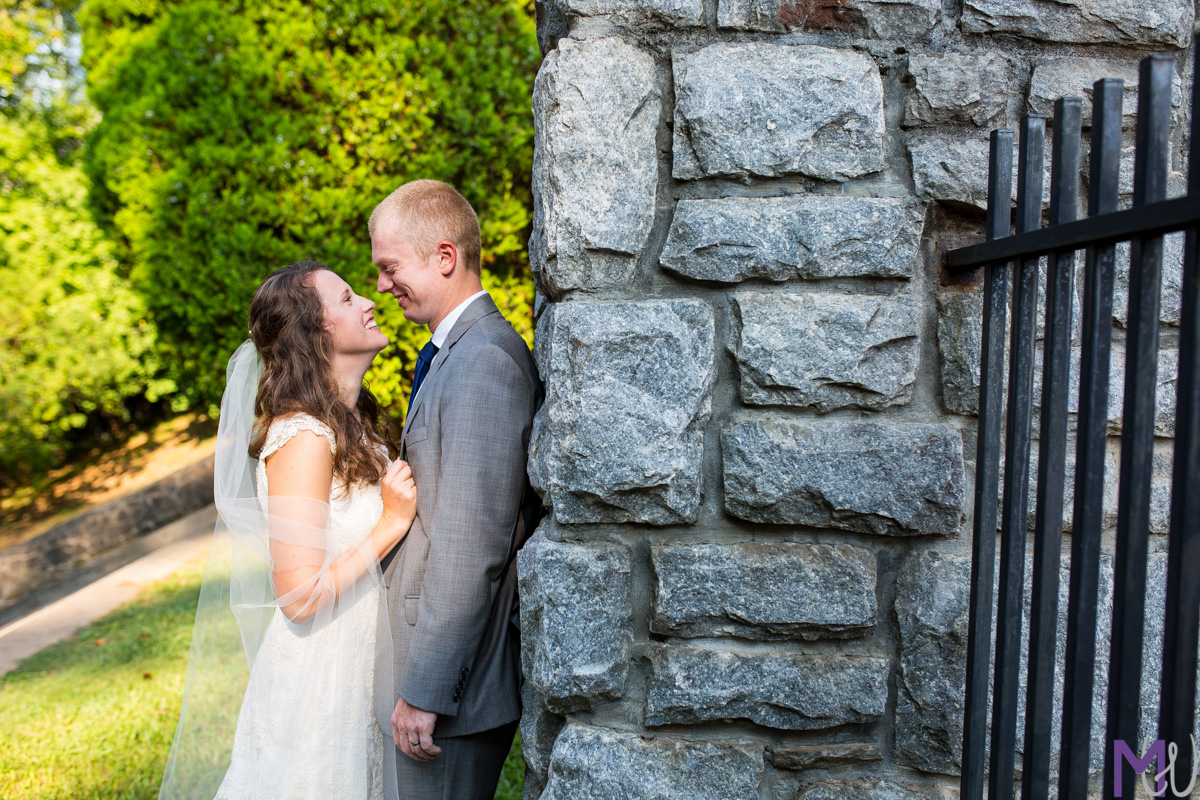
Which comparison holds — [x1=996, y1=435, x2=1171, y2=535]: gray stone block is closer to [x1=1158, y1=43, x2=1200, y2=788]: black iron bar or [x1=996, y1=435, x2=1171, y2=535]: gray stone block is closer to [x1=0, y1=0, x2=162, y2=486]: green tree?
[x1=1158, y1=43, x2=1200, y2=788]: black iron bar

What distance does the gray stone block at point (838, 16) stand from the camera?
4.75 feet

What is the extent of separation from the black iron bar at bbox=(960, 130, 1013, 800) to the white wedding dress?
1.46 meters

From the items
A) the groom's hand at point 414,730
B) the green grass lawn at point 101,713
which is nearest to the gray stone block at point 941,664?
the groom's hand at point 414,730

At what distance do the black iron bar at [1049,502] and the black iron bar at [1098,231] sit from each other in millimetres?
33

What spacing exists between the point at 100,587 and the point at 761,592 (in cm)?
614

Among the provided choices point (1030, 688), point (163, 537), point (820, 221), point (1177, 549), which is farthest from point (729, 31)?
point (163, 537)

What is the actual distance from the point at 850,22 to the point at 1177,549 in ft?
3.45

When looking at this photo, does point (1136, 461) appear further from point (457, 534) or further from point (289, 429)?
point (289, 429)

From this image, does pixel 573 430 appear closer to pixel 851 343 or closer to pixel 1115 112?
pixel 851 343

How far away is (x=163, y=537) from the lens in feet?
22.6

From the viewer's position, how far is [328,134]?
4.69 meters

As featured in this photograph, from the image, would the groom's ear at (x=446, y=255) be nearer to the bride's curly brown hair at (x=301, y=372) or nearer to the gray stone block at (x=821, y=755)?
the bride's curly brown hair at (x=301, y=372)

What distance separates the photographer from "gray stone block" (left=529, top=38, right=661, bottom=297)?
144 cm

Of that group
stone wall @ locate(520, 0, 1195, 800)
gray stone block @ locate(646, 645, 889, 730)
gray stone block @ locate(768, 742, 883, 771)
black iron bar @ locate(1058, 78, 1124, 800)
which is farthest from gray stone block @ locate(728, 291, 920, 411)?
gray stone block @ locate(768, 742, 883, 771)
